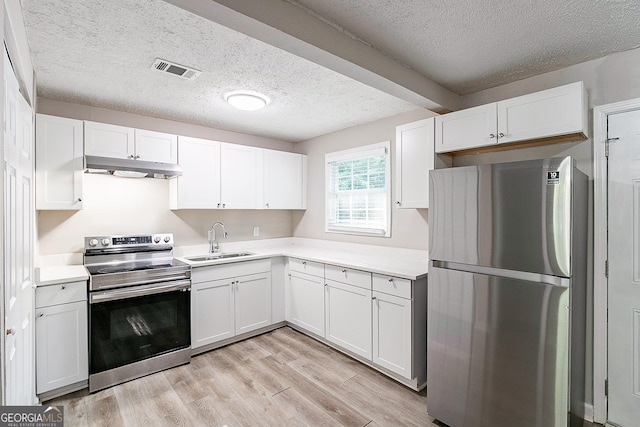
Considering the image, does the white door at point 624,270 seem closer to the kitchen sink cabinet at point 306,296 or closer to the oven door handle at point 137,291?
the kitchen sink cabinet at point 306,296

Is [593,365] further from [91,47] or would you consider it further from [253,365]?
[91,47]

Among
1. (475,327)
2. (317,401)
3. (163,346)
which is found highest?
(475,327)

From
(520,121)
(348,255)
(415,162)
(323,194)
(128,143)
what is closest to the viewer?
(520,121)

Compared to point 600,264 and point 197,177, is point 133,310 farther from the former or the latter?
point 600,264

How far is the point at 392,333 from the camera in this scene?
2.67 metres

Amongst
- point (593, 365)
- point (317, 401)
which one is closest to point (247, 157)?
point (317, 401)

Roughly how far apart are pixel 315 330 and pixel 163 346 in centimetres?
153

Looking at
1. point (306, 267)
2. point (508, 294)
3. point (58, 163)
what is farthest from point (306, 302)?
point (58, 163)

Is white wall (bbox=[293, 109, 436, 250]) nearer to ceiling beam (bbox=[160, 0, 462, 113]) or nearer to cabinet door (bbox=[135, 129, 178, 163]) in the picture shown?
ceiling beam (bbox=[160, 0, 462, 113])

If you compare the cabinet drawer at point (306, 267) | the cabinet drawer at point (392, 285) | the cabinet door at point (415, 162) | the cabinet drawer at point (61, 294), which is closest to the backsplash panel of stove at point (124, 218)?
the cabinet drawer at point (61, 294)

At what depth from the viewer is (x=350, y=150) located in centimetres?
390

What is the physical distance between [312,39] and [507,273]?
70.1 inches

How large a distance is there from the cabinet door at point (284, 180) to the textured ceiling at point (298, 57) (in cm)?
127

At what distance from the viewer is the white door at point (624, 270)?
6.73 feet
